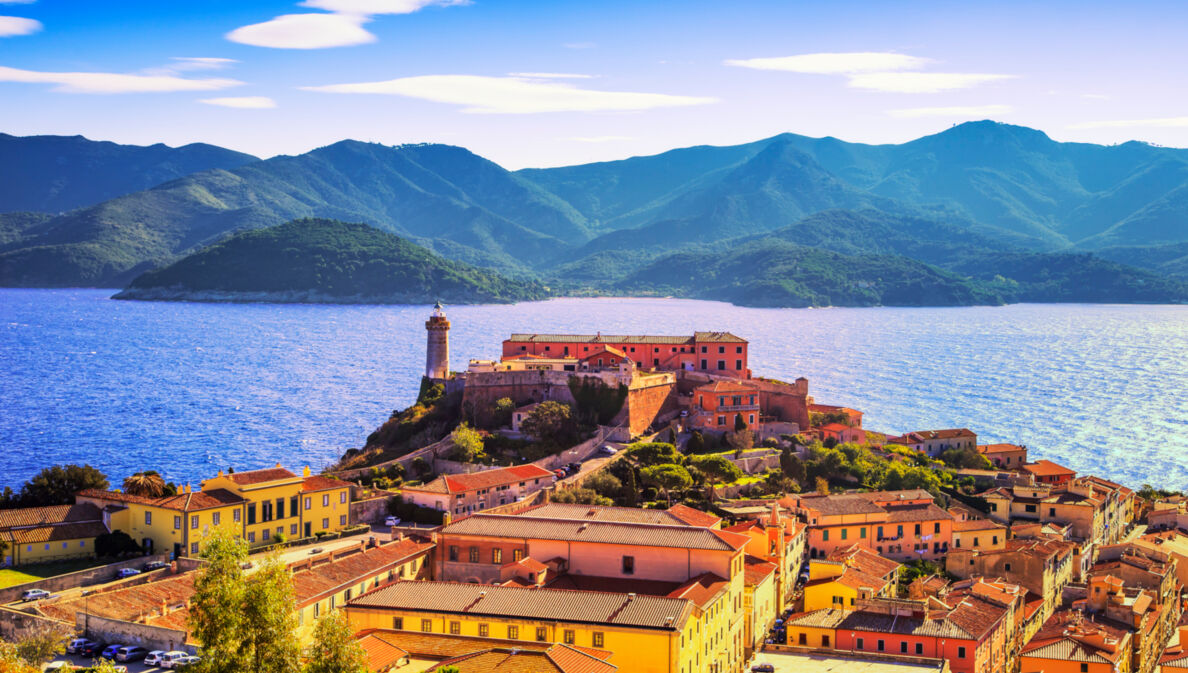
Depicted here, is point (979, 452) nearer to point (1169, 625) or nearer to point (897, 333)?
point (1169, 625)

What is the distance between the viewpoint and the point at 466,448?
59.6 metres

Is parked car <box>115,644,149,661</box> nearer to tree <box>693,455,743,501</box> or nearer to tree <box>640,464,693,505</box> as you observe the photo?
tree <box>640,464,693,505</box>

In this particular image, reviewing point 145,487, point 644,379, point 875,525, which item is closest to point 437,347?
point 644,379

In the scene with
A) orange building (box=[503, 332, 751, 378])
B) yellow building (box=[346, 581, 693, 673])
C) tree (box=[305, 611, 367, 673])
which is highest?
orange building (box=[503, 332, 751, 378])

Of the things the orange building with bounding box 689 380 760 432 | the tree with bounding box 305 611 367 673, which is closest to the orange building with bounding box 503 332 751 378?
the orange building with bounding box 689 380 760 432

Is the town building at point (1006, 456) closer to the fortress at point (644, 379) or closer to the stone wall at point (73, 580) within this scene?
the fortress at point (644, 379)

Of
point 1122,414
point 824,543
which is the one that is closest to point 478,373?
point 824,543

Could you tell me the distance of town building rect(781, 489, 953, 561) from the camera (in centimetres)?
5231

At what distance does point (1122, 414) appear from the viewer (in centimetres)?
10925

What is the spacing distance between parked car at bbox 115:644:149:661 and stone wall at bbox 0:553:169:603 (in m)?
7.10

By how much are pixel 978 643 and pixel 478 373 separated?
34800 millimetres

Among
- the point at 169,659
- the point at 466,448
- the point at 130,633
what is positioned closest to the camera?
the point at 169,659

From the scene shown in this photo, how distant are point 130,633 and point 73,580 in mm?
7028

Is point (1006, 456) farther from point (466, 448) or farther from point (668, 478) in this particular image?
point (466, 448)
